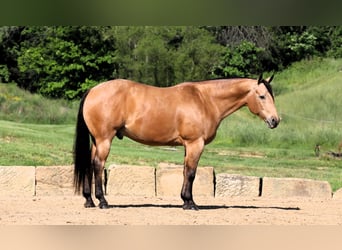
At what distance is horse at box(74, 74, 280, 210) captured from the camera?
8258 millimetres

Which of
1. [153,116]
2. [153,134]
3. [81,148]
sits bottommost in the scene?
[81,148]

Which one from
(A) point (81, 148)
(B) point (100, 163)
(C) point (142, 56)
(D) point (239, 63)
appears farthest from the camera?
(C) point (142, 56)

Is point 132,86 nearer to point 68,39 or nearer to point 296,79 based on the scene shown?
point 296,79

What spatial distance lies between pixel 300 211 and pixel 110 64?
65.2ft

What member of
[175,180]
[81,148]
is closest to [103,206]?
[81,148]

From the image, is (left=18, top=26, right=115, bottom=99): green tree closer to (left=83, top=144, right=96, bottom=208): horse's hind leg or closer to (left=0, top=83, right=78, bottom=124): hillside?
(left=0, top=83, right=78, bottom=124): hillside

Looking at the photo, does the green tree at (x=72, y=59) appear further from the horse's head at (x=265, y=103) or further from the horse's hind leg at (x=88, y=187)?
the horse's head at (x=265, y=103)

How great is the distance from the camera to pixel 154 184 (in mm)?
10289

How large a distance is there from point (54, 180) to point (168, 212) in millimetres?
2758

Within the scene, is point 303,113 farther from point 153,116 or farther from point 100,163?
point 100,163

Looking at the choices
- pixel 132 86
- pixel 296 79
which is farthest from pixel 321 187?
pixel 296 79

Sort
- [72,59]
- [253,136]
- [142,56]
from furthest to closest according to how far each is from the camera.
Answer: [72,59] < [142,56] < [253,136]

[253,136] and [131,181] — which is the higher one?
[253,136]

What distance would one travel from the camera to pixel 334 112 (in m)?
22.7
